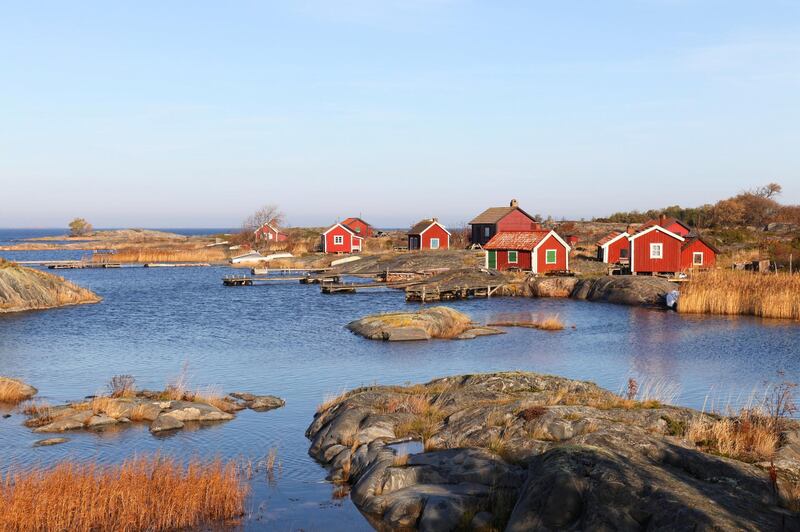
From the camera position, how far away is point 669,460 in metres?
13.2

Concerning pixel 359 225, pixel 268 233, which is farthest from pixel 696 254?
pixel 268 233

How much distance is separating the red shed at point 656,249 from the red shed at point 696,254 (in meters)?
0.49

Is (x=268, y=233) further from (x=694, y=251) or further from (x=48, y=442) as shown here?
(x=48, y=442)

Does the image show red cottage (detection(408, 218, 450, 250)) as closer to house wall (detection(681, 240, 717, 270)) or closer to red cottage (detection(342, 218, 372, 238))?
red cottage (detection(342, 218, 372, 238))

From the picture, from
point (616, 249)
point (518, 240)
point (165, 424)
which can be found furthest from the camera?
point (616, 249)

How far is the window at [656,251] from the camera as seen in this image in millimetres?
61625

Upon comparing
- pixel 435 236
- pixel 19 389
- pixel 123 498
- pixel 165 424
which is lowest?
pixel 165 424

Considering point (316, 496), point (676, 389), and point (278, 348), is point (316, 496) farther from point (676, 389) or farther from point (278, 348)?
point (278, 348)

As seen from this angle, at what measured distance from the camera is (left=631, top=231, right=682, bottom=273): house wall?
202 feet

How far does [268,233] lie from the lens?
115750 mm

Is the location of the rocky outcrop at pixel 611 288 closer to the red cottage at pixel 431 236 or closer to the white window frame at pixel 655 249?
the white window frame at pixel 655 249

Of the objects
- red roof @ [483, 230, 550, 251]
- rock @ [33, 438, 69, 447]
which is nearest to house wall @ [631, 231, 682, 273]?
red roof @ [483, 230, 550, 251]

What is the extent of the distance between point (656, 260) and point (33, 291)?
153ft

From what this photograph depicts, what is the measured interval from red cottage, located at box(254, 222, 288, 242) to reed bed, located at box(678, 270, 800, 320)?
7582 cm
